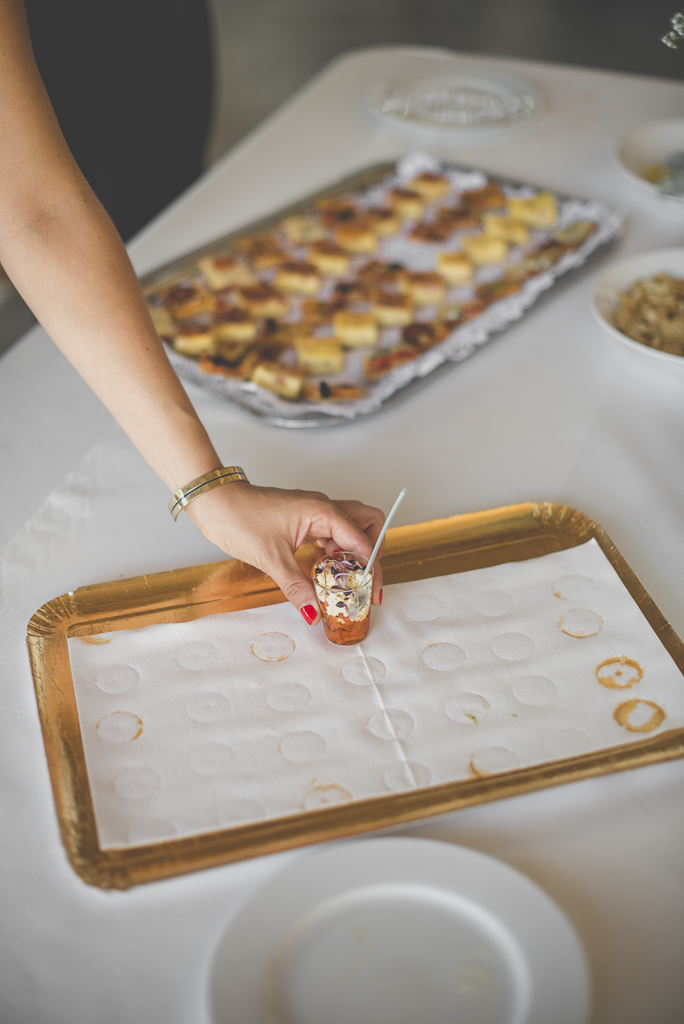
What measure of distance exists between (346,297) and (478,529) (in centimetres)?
67

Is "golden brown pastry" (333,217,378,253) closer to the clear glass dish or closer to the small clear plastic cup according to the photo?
the clear glass dish

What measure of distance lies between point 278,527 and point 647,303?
860mm

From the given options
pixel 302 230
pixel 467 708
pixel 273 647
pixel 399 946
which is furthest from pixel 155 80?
pixel 399 946

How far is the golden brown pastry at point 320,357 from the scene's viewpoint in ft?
4.65

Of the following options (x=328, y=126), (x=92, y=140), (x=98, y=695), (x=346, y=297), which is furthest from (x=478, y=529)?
(x=92, y=140)

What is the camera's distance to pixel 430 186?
1.83 metres

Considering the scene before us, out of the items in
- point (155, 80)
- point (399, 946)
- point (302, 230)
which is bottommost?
point (399, 946)

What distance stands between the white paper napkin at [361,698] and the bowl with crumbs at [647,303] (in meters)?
0.55

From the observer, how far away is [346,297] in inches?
62.0

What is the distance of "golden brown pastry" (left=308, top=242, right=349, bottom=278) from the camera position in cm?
165

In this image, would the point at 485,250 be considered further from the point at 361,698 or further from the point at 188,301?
the point at 361,698

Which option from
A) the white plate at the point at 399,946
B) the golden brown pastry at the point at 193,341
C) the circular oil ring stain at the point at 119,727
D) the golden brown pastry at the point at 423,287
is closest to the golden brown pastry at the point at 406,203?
the golden brown pastry at the point at 423,287

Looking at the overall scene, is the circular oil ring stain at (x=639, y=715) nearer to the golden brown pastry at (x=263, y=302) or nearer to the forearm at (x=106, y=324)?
the forearm at (x=106, y=324)

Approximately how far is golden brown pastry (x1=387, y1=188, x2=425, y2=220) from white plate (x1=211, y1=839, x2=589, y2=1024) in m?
1.43
